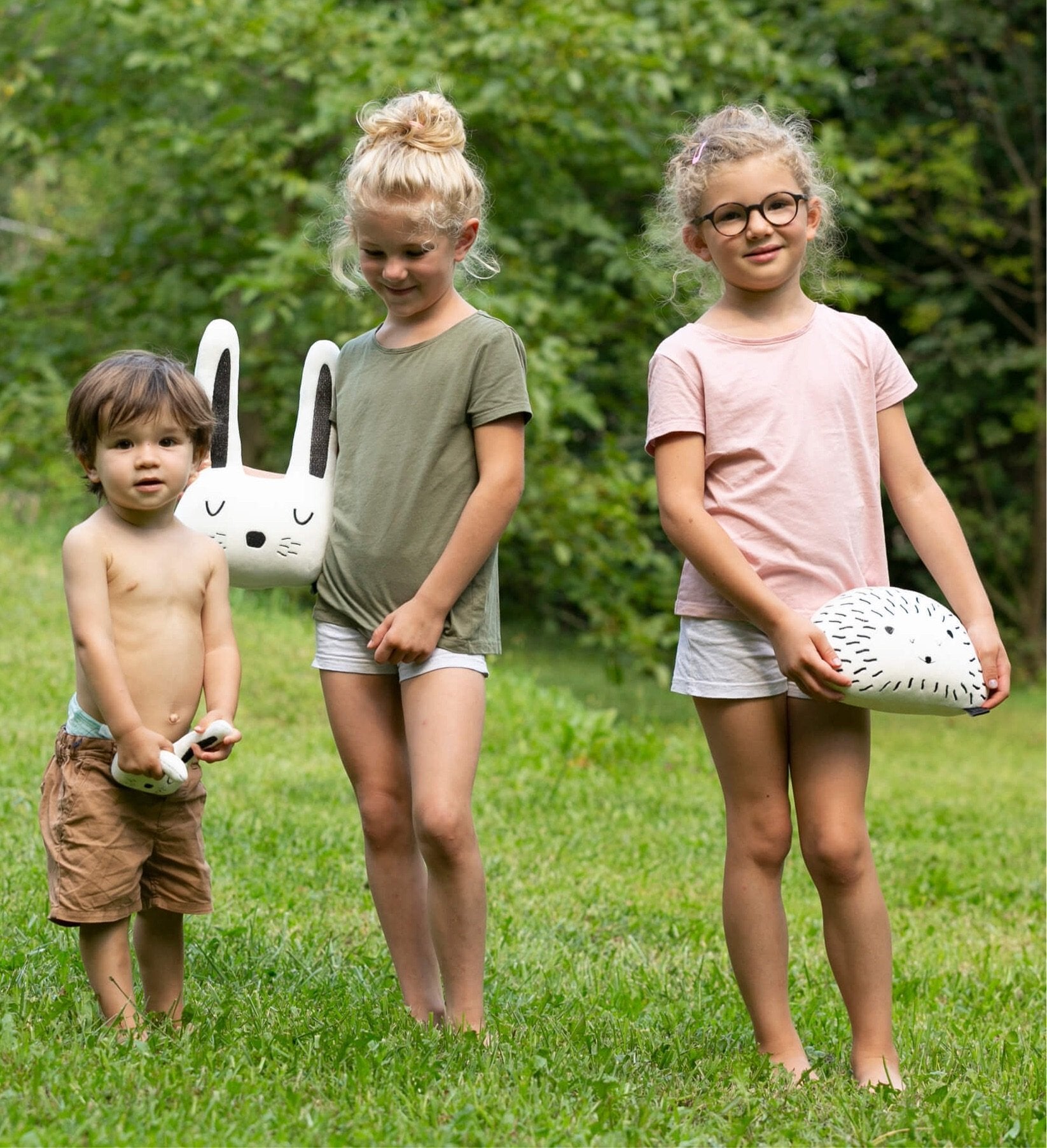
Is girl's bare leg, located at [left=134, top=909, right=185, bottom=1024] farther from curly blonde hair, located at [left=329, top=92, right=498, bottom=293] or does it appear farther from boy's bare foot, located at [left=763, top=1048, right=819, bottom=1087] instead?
curly blonde hair, located at [left=329, top=92, right=498, bottom=293]

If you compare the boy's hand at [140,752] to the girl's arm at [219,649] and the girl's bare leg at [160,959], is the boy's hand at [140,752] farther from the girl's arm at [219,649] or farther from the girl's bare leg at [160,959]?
the girl's bare leg at [160,959]

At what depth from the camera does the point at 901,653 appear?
2639 mm

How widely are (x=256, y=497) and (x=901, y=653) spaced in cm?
133

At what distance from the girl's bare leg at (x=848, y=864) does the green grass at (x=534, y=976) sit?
127mm

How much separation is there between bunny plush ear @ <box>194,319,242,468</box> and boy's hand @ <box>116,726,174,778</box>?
2.19 ft

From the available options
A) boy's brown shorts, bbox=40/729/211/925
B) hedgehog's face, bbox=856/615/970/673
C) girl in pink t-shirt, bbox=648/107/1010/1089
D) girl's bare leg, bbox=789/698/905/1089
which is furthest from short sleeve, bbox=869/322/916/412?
boy's brown shorts, bbox=40/729/211/925

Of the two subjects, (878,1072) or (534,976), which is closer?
(878,1072)

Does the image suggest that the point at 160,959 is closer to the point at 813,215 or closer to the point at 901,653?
the point at 901,653

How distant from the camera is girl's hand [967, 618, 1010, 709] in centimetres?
281

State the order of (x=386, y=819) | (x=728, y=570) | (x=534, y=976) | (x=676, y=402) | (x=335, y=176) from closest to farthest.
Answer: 1. (x=728, y=570)
2. (x=676, y=402)
3. (x=386, y=819)
4. (x=534, y=976)
5. (x=335, y=176)

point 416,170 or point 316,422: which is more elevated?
point 416,170

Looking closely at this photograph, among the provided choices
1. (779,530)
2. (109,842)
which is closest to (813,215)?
(779,530)

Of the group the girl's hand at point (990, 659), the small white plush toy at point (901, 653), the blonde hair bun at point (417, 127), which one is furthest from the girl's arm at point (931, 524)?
the blonde hair bun at point (417, 127)

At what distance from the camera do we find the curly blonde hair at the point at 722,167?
2920 millimetres
